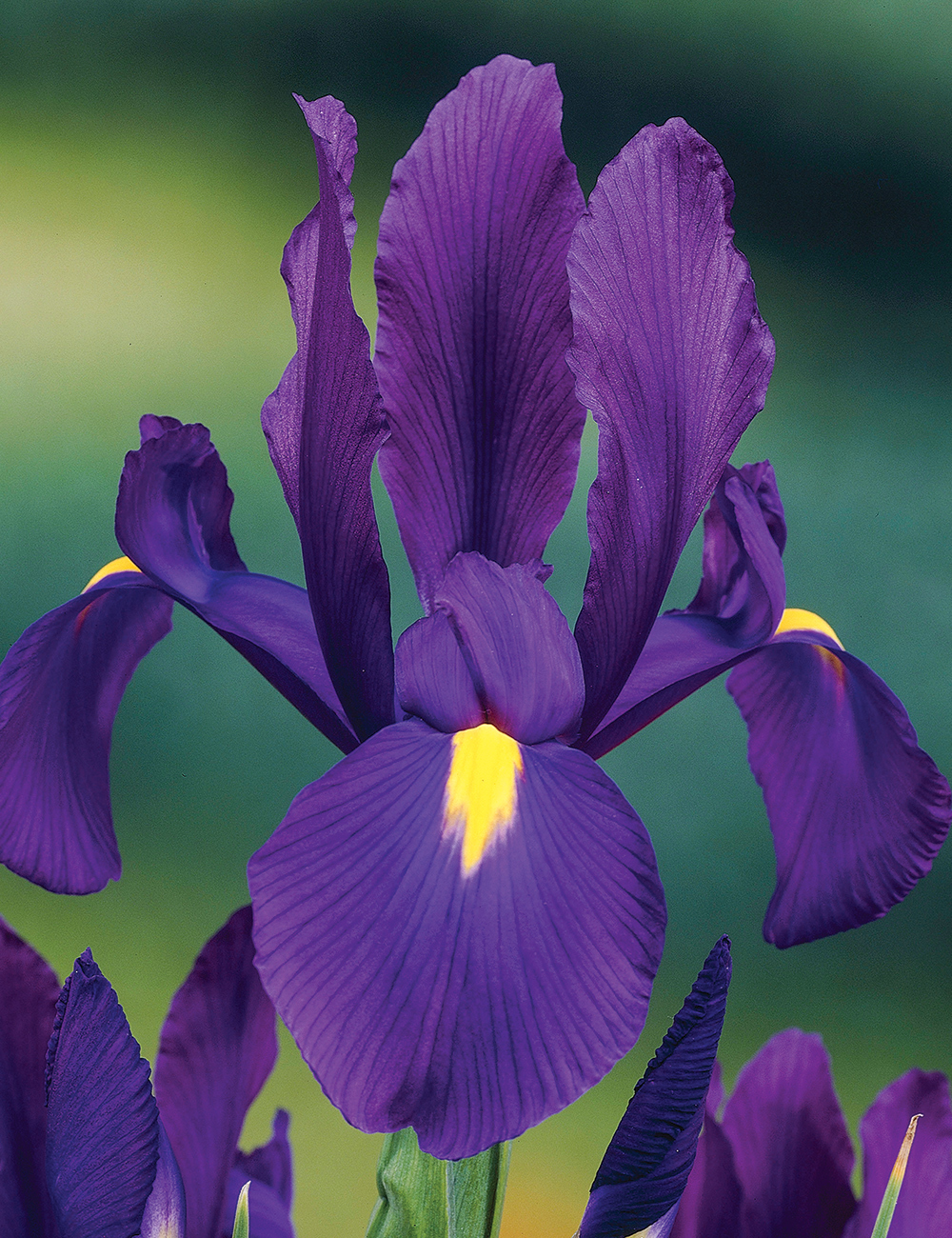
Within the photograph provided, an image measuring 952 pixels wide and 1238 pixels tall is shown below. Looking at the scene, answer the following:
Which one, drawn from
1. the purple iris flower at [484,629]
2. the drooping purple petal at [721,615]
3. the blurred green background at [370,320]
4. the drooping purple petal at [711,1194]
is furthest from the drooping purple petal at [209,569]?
the blurred green background at [370,320]

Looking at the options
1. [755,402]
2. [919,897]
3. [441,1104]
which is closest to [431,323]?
[755,402]

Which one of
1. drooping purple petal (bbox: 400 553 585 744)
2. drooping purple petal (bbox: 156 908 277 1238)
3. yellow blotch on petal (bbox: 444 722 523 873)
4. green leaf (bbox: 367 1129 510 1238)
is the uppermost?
drooping purple petal (bbox: 400 553 585 744)

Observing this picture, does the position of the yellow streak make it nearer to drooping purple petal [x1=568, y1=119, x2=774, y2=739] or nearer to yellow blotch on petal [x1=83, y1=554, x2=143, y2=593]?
drooping purple petal [x1=568, y1=119, x2=774, y2=739]

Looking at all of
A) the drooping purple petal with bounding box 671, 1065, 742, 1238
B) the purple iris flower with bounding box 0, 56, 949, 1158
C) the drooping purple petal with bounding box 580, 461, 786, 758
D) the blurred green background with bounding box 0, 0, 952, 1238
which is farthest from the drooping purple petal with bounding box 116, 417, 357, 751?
the blurred green background with bounding box 0, 0, 952, 1238

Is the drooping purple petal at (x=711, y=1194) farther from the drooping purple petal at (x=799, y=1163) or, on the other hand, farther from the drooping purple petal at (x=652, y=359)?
the drooping purple petal at (x=652, y=359)

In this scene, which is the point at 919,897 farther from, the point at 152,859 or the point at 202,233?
the point at 202,233

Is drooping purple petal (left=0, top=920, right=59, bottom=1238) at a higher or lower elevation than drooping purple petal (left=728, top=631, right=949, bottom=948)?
lower
